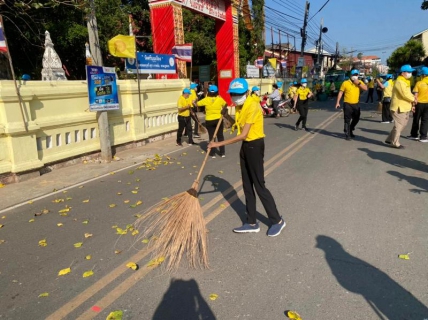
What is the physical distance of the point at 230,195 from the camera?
5.49 meters

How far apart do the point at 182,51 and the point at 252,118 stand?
10311 millimetres

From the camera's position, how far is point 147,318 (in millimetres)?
2643

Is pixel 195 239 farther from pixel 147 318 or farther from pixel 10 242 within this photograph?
pixel 10 242

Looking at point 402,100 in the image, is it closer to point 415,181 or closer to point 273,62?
point 415,181

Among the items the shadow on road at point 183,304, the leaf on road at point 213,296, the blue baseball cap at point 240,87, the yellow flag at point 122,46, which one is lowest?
the shadow on road at point 183,304

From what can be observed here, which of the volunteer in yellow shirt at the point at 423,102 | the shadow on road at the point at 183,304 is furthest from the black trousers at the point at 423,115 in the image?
the shadow on road at the point at 183,304

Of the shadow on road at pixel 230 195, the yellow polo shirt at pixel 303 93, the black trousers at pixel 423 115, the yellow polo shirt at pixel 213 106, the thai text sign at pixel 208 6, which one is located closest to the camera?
the shadow on road at pixel 230 195

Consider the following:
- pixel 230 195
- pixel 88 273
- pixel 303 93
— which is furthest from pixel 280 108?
pixel 88 273

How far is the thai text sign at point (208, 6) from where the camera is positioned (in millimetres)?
14420

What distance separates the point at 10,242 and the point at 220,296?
2.81m

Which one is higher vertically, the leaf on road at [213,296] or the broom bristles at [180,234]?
the broom bristles at [180,234]

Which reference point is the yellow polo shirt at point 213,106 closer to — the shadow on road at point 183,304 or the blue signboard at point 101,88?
the blue signboard at point 101,88

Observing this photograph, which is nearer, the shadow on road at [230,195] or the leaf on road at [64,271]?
the leaf on road at [64,271]

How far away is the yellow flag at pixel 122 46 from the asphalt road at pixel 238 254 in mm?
4035
